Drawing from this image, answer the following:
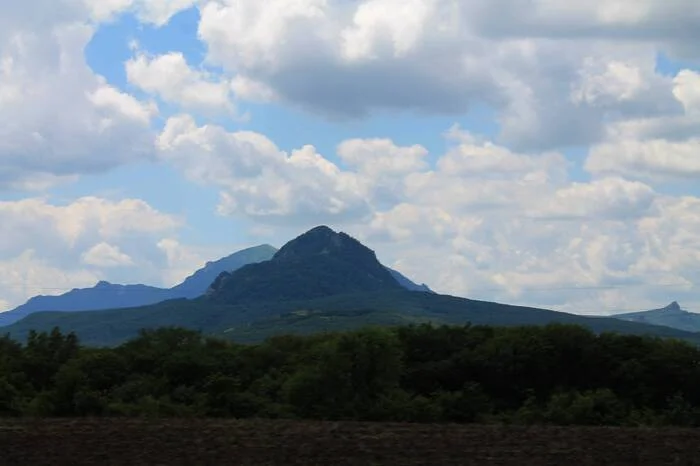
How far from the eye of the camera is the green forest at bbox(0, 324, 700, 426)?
33312 millimetres

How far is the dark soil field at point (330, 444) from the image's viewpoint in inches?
813

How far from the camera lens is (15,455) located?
21516 mm

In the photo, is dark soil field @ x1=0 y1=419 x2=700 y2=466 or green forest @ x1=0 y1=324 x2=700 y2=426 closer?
dark soil field @ x1=0 y1=419 x2=700 y2=466

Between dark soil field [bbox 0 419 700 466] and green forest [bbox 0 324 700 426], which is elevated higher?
green forest [bbox 0 324 700 426]

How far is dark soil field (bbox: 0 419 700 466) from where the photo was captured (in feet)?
67.8

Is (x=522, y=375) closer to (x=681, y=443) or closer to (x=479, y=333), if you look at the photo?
(x=479, y=333)

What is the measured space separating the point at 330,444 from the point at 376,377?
13157 millimetres

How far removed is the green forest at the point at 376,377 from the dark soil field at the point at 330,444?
22.7ft

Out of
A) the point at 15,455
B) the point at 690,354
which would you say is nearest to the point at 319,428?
the point at 15,455

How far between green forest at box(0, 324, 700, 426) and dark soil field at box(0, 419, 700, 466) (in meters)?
6.92

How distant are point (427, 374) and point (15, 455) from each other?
2000cm

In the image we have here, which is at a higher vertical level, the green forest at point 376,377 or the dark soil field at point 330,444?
the green forest at point 376,377

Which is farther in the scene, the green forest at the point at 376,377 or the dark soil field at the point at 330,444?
the green forest at the point at 376,377

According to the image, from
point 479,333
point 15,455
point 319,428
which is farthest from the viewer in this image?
point 479,333
